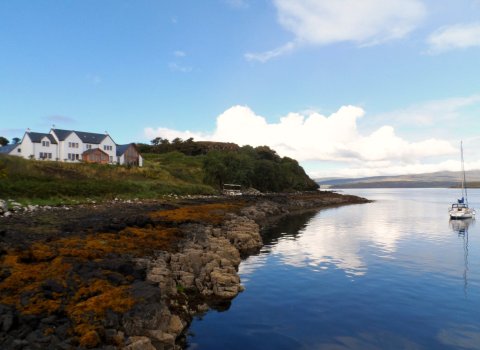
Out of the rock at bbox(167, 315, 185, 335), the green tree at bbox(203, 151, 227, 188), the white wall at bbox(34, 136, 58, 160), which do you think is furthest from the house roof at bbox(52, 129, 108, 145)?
the rock at bbox(167, 315, 185, 335)

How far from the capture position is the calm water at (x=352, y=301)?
549 inches

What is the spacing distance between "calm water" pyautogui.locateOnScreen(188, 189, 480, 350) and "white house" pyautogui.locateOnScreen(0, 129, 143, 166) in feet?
228

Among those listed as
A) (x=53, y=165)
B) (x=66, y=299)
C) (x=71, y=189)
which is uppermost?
(x=53, y=165)

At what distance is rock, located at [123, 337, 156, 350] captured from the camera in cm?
998

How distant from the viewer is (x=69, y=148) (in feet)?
284

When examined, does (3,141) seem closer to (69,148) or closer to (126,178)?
(69,148)

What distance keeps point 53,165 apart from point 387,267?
67.5 metres

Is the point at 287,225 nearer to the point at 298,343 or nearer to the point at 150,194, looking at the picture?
the point at 150,194

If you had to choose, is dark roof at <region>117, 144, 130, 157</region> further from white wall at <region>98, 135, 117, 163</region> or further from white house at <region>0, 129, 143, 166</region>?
white wall at <region>98, 135, 117, 163</region>

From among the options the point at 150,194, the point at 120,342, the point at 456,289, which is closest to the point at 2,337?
the point at 120,342

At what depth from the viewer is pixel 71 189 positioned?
51.8 m

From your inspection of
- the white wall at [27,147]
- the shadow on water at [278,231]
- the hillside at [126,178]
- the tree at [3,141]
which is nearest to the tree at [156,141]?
the hillside at [126,178]

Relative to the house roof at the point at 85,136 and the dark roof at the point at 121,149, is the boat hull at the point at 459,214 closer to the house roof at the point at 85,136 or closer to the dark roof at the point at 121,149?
the dark roof at the point at 121,149

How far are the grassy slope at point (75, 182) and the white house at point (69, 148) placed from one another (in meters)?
10.7
